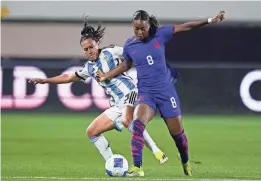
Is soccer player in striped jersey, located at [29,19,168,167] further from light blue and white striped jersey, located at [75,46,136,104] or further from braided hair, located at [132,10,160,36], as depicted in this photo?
braided hair, located at [132,10,160,36]

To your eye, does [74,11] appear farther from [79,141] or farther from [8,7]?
[79,141]

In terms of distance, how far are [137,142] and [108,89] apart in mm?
1417

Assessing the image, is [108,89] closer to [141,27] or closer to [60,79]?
[60,79]

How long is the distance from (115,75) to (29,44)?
1550 cm

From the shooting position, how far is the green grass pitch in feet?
39.9

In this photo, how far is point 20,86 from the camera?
71.0ft

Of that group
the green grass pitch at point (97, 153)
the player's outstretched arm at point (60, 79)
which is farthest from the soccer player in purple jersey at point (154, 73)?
the player's outstretched arm at point (60, 79)

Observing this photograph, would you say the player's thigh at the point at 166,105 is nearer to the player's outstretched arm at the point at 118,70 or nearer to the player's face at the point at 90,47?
the player's outstretched arm at the point at 118,70

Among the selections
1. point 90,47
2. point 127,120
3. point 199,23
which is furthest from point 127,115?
point 199,23

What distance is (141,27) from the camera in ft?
37.3

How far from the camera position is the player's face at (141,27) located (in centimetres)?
1136

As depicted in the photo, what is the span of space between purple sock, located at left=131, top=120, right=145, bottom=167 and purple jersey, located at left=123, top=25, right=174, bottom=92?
521 mm

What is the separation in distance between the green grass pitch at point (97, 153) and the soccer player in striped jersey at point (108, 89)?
1.44 ft

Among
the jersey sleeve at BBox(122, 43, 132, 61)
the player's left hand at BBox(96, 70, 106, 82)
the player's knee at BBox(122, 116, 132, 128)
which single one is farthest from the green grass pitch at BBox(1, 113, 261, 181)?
the jersey sleeve at BBox(122, 43, 132, 61)
